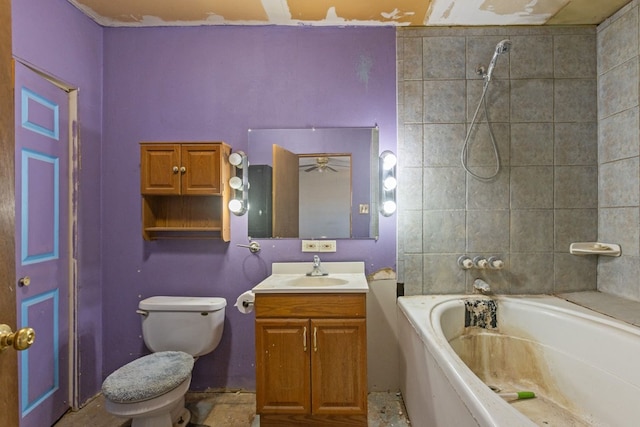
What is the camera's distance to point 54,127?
5.60 feet

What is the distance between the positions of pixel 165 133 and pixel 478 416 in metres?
2.17

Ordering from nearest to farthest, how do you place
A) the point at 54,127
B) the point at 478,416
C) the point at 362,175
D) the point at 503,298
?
the point at 478,416, the point at 54,127, the point at 503,298, the point at 362,175

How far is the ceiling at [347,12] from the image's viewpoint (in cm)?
177

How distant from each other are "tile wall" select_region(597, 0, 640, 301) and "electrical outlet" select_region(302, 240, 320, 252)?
1.76 metres

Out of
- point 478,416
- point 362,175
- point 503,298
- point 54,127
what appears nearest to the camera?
point 478,416

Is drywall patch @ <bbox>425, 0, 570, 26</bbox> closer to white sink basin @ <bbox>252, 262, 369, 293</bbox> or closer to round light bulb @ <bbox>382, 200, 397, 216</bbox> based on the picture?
round light bulb @ <bbox>382, 200, 397, 216</bbox>

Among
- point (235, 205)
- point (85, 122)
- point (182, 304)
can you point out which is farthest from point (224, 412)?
point (85, 122)

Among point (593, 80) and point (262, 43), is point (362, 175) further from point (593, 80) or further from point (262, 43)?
point (593, 80)

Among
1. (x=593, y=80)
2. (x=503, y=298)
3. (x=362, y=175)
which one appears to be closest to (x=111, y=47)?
(x=362, y=175)

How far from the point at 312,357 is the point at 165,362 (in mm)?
749

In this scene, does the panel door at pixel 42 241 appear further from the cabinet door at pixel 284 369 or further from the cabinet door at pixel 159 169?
the cabinet door at pixel 284 369

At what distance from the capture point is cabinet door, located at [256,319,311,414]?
5.27 feet

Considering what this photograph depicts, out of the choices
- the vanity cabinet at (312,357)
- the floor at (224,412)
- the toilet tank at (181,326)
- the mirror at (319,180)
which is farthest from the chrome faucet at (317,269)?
the floor at (224,412)

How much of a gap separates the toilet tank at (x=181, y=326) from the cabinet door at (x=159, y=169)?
2.26 feet
